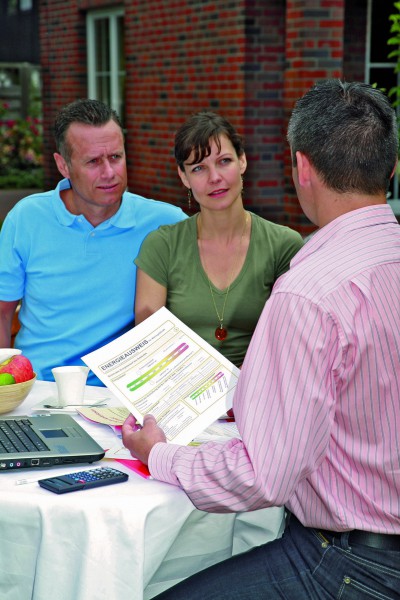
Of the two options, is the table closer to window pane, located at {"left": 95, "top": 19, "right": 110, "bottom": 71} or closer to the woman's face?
the woman's face

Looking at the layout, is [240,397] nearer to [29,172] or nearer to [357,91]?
[357,91]

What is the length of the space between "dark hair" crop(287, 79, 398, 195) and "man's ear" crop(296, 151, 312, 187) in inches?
0.4

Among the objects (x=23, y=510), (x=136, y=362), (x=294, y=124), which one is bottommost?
(x=23, y=510)

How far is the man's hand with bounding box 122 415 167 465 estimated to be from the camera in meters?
1.81

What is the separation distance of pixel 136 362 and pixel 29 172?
9972mm

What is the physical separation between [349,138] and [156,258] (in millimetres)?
1358

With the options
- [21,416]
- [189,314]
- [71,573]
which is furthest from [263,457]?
[189,314]

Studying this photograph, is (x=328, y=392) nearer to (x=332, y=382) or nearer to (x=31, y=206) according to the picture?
(x=332, y=382)

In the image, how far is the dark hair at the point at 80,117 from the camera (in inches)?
115

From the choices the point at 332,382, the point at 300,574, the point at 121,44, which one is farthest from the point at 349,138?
the point at 121,44

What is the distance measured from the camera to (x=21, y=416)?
2102 millimetres

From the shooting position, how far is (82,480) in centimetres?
175

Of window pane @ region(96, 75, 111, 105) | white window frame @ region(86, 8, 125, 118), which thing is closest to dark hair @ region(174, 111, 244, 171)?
white window frame @ region(86, 8, 125, 118)

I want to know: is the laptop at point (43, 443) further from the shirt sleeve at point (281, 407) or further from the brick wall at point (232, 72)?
the brick wall at point (232, 72)
